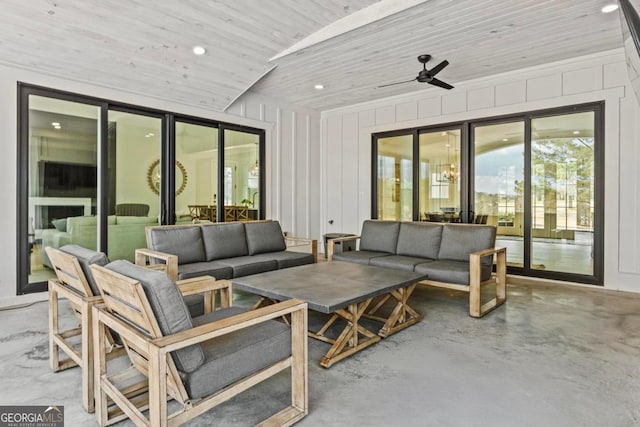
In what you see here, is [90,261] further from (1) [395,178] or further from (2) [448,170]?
(1) [395,178]

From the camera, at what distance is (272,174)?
21.3 feet

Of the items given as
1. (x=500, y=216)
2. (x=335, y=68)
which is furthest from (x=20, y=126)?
(x=500, y=216)

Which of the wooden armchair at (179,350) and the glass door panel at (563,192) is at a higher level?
the glass door panel at (563,192)

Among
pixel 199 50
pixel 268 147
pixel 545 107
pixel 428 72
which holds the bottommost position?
pixel 268 147

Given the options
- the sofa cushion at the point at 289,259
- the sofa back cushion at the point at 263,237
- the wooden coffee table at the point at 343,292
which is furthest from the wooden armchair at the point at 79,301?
the sofa back cushion at the point at 263,237

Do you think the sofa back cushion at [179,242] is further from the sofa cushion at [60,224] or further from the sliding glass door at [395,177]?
the sliding glass door at [395,177]

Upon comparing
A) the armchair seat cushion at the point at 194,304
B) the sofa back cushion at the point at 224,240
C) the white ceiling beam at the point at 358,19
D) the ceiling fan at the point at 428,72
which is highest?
the white ceiling beam at the point at 358,19

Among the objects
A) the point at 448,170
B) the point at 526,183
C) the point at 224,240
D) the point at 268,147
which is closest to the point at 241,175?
the point at 268,147

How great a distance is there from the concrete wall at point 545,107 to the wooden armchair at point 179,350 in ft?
15.2

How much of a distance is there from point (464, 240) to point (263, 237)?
2562mm

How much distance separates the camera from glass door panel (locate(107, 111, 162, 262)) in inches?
184

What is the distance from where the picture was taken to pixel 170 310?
1.48 m
